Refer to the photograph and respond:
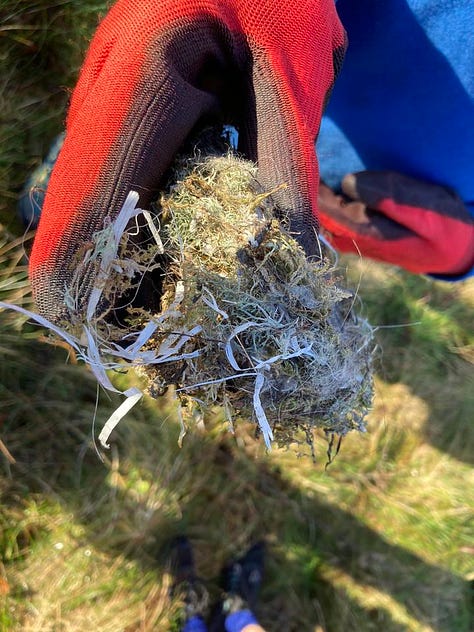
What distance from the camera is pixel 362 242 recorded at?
4.33ft

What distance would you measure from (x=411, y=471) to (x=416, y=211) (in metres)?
1.21

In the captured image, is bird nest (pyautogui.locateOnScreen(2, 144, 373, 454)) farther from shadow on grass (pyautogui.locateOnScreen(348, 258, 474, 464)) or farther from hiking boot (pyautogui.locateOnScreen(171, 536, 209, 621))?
shadow on grass (pyautogui.locateOnScreen(348, 258, 474, 464))

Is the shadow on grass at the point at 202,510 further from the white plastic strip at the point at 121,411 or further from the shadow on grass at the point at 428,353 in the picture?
the white plastic strip at the point at 121,411

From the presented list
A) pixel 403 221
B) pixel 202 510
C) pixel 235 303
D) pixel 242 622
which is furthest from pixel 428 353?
pixel 235 303

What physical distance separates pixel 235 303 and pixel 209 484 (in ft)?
4.08

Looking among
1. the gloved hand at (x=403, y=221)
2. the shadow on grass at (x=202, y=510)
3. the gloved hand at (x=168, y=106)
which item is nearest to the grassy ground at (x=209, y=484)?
the shadow on grass at (x=202, y=510)

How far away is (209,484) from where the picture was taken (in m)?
1.76

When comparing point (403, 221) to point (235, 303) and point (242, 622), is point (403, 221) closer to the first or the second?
point (235, 303)

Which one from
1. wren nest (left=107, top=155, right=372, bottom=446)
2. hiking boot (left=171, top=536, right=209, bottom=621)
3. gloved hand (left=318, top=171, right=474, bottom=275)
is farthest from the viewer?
hiking boot (left=171, top=536, right=209, bottom=621)

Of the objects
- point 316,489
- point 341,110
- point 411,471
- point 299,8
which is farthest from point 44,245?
point 411,471

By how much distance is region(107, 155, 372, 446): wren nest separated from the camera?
2.25ft

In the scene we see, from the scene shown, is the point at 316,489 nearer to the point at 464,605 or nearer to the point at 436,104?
the point at 464,605

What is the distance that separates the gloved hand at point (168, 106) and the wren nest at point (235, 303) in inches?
2.3

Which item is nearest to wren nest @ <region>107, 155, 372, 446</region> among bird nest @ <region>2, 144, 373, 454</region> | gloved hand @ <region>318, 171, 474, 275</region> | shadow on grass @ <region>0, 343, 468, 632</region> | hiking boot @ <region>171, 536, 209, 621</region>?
bird nest @ <region>2, 144, 373, 454</region>
